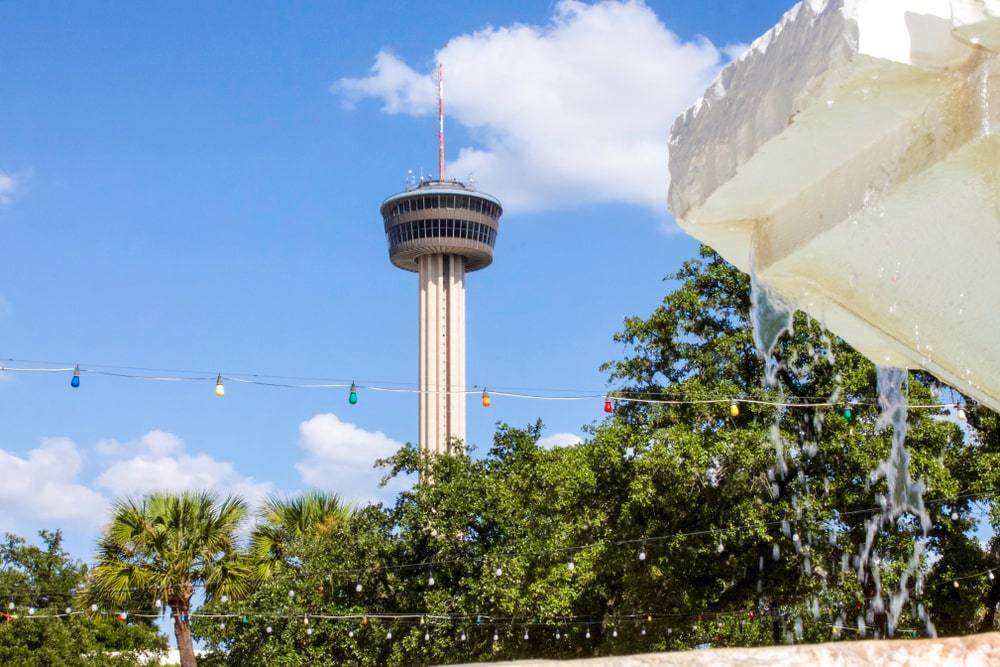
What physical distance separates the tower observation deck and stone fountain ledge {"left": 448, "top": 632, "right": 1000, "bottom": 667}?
59.4 m

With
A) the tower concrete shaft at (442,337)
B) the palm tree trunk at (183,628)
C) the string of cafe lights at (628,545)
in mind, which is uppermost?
the tower concrete shaft at (442,337)

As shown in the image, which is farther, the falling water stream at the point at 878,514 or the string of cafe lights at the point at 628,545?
the string of cafe lights at the point at 628,545

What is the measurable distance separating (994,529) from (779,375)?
3791mm

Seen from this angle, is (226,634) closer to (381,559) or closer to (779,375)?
(381,559)

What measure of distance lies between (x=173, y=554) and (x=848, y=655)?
16.8 m

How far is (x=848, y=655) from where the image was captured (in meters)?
3.00

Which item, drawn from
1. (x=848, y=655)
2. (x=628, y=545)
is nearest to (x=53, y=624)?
(x=628, y=545)

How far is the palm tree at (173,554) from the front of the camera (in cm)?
1820

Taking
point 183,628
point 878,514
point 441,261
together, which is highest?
point 441,261

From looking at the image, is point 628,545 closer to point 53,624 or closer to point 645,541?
point 645,541

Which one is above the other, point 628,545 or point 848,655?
point 628,545

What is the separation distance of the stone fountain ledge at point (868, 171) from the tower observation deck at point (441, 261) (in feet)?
195

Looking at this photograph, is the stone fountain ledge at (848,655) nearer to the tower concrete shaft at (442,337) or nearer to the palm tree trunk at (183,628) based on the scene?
the palm tree trunk at (183,628)

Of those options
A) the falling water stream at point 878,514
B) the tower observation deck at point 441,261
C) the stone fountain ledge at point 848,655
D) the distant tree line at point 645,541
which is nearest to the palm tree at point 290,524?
the distant tree line at point 645,541
